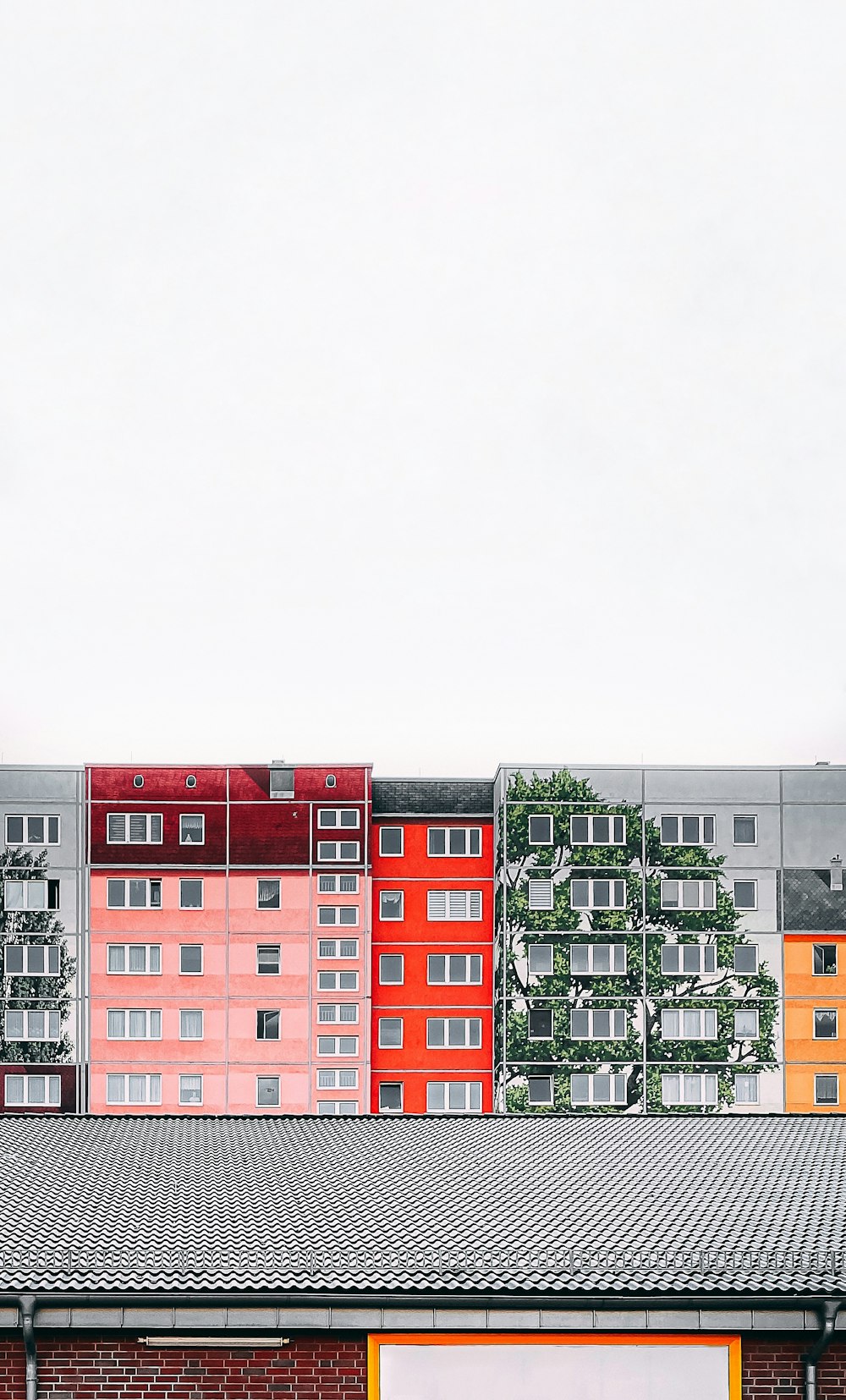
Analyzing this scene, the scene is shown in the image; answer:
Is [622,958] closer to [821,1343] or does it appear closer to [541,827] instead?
[541,827]

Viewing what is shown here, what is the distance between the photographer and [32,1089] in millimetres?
59719

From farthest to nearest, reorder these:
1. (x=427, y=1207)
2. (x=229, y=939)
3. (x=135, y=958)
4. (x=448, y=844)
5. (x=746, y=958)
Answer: (x=448, y=844)
(x=229, y=939)
(x=135, y=958)
(x=746, y=958)
(x=427, y=1207)

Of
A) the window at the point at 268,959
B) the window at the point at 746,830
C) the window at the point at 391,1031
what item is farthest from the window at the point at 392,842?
the window at the point at 746,830

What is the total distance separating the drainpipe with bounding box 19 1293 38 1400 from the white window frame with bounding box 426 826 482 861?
46105mm

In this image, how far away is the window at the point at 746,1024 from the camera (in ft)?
195

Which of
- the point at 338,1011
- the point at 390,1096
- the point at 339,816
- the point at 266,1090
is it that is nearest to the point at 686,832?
the point at 339,816

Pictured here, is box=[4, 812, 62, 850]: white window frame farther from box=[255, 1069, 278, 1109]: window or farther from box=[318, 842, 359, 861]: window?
box=[255, 1069, 278, 1109]: window

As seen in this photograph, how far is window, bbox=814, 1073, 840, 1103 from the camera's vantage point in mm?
59688

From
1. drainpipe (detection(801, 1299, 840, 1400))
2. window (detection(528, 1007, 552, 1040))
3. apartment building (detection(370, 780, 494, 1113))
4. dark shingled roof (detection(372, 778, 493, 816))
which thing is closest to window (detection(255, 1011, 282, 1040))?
apartment building (detection(370, 780, 494, 1113))

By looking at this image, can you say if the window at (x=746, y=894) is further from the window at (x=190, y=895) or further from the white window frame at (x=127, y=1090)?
the white window frame at (x=127, y=1090)

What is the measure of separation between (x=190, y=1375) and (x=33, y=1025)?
46880 mm

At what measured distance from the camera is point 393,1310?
16094 mm

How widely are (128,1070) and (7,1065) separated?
5436 mm

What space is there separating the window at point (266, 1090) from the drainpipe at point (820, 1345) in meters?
45.3
